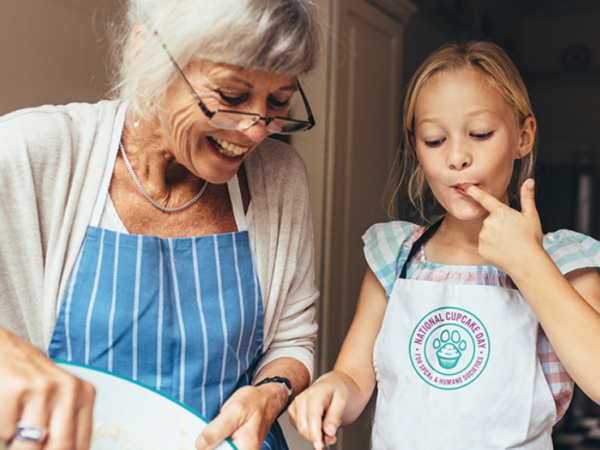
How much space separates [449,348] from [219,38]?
2.05 feet

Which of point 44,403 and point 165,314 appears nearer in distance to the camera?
point 44,403

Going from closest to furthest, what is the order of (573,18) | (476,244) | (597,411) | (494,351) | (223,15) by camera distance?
(223,15), (494,351), (476,244), (597,411), (573,18)

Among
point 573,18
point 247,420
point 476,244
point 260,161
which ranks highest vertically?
point 573,18

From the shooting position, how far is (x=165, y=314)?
108 cm

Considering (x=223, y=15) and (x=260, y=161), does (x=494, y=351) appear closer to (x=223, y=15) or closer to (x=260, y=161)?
(x=260, y=161)

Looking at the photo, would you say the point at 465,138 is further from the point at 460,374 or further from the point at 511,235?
the point at 460,374

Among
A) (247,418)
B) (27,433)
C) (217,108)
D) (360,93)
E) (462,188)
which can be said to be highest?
(360,93)

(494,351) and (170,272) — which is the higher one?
(170,272)

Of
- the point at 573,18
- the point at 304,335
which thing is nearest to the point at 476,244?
the point at 304,335

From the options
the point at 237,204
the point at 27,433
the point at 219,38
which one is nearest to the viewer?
the point at 27,433

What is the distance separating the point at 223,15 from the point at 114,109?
301mm

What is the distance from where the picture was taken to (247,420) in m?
1.00

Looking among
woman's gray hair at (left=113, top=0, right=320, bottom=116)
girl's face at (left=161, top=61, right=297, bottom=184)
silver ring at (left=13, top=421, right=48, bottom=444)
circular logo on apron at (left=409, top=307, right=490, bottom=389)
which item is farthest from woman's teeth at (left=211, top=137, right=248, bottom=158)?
silver ring at (left=13, top=421, right=48, bottom=444)

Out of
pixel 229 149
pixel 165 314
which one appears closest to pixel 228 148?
pixel 229 149
